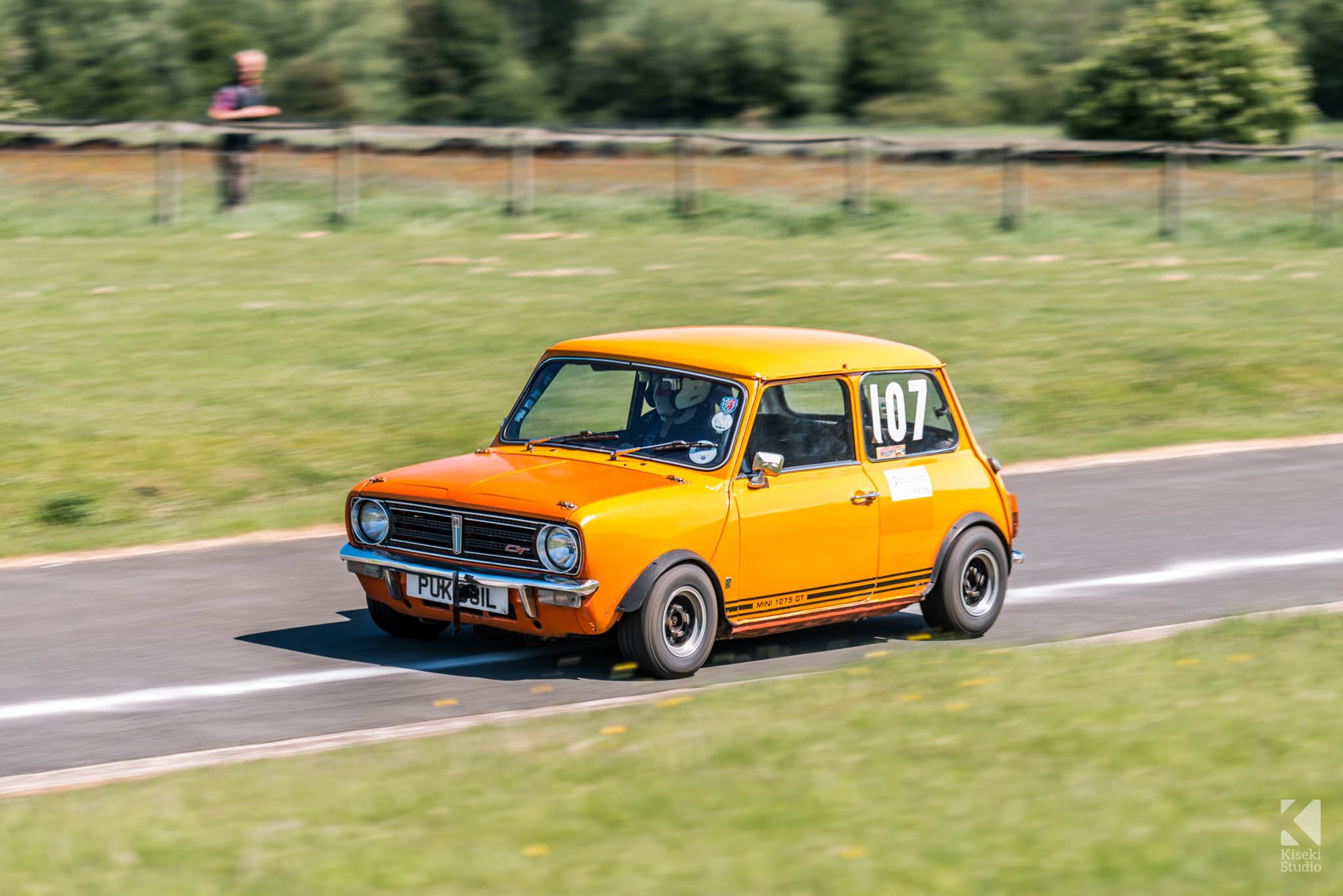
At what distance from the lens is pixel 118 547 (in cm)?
1259

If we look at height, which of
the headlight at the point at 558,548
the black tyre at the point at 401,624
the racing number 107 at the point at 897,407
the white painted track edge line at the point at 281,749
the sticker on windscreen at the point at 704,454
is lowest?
the white painted track edge line at the point at 281,749

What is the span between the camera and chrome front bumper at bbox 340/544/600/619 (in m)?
8.75

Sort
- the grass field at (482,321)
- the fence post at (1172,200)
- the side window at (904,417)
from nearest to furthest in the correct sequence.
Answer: the side window at (904,417), the grass field at (482,321), the fence post at (1172,200)

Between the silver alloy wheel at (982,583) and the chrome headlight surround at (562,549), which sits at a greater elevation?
the chrome headlight surround at (562,549)

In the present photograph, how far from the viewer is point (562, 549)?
28.8 ft

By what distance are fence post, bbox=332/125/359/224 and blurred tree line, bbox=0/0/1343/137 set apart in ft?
90.9

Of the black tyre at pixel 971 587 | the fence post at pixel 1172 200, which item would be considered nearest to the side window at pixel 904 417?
the black tyre at pixel 971 587

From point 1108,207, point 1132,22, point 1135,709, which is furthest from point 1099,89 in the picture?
point 1135,709

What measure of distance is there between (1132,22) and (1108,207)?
1449 cm

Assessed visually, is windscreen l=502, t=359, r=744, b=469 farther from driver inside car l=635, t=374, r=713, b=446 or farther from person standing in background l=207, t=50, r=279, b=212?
person standing in background l=207, t=50, r=279, b=212

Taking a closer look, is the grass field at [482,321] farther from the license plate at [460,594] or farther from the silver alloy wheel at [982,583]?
the silver alloy wheel at [982,583]

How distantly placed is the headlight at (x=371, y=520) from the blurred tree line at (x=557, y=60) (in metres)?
48.8

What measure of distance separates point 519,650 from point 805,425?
6.19 feet

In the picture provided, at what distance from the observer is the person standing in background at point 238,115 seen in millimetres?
26188
